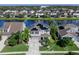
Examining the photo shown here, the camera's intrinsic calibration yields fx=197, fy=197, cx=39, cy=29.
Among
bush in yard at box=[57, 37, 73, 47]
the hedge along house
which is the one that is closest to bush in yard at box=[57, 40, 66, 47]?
bush in yard at box=[57, 37, 73, 47]

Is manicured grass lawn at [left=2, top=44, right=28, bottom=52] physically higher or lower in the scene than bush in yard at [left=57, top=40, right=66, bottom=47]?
lower

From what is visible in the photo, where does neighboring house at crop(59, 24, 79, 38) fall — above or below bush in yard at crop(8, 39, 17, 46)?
above

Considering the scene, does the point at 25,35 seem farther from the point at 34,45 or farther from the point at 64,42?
the point at 64,42

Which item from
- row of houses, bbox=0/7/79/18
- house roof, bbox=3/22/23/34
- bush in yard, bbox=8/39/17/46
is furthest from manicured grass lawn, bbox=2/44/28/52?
row of houses, bbox=0/7/79/18

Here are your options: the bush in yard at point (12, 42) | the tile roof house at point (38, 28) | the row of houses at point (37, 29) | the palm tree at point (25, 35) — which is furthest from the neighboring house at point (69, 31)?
the bush in yard at point (12, 42)

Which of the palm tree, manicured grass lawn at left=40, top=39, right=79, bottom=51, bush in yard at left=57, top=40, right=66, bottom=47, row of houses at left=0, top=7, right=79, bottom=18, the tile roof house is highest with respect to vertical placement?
row of houses at left=0, top=7, right=79, bottom=18

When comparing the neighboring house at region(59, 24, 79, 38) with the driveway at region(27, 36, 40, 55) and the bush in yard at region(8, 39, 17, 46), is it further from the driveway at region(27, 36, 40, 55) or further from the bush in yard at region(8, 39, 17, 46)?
the bush in yard at region(8, 39, 17, 46)

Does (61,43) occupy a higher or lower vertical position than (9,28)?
lower

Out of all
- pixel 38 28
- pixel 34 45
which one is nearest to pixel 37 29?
pixel 38 28

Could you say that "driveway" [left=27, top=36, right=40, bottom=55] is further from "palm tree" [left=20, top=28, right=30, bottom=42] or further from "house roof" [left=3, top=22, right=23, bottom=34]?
"house roof" [left=3, top=22, right=23, bottom=34]
